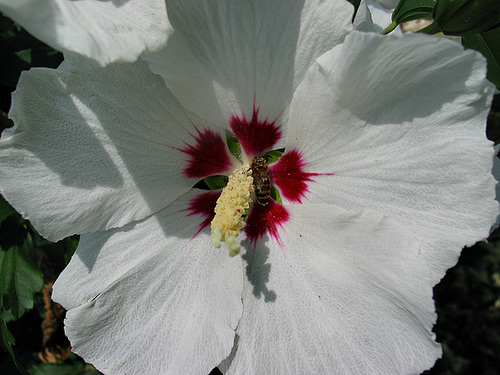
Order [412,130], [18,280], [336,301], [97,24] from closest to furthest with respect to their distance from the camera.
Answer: [97,24] → [412,130] → [336,301] → [18,280]

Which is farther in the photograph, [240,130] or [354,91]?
[240,130]

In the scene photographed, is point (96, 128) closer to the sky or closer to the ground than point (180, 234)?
closer to the sky

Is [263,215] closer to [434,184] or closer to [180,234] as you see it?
[180,234]

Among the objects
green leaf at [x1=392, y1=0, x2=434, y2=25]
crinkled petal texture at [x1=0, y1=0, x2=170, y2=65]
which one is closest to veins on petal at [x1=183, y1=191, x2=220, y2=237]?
crinkled petal texture at [x1=0, y1=0, x2=170, y2=65]

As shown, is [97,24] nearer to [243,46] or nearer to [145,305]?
[243,46]

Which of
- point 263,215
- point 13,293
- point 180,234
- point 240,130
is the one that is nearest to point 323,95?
point 240,130

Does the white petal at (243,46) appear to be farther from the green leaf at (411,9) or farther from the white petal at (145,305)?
the green leaf at (411,9)

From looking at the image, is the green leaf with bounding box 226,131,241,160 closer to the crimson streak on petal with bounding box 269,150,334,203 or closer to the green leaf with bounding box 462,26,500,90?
the crimson streak on petal with bounding box 269,150,334,203

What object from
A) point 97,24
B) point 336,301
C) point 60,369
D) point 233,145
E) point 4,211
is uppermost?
point 97,24

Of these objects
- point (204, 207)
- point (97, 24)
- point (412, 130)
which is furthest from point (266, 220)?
point (97, 24)
